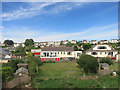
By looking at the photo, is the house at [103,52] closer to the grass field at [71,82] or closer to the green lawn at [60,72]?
the green lawn at [60,72]

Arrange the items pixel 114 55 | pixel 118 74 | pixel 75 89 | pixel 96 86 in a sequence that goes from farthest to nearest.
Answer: pixel 114 55 < pixel 118 74 < pixel 96 86 < pixel 75 89

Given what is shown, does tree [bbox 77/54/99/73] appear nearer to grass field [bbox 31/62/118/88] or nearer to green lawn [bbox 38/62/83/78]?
green lawn [bbox 38/62/83/78]

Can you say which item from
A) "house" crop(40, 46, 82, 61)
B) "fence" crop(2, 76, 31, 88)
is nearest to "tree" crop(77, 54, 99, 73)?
"fence" crop(2, 76, 31, 88)

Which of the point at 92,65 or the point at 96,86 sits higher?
the point at 92,65

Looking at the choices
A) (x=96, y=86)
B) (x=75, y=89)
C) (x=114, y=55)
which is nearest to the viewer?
(x=75, y=89)

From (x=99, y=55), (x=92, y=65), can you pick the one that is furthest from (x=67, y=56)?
(x=92, y=65)

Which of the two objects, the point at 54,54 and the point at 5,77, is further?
the point at 54,54

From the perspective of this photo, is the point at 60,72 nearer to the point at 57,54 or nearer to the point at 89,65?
the point at 89,65

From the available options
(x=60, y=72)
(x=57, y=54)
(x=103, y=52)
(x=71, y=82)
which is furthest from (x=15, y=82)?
(x=103, y=52)

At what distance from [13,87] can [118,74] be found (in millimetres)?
13930

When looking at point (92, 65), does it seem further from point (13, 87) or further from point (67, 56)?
point (67, 56)

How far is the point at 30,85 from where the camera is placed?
1041 centimetres

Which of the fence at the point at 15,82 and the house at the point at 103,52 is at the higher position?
the house at the point at 103,52

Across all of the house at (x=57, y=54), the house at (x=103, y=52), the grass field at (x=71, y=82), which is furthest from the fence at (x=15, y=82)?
the house at (x=103, y=52)
